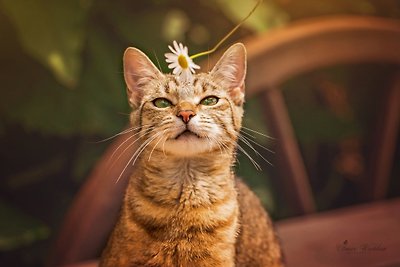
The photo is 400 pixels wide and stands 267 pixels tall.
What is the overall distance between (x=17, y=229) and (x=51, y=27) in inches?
26.3

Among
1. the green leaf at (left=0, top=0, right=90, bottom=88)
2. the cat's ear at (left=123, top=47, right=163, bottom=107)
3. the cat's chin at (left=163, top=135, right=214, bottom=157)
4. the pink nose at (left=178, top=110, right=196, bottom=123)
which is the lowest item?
the cat's chin at (left=163, top=135, right=214, bottom=157)

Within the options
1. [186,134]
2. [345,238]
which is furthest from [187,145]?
[345,238]

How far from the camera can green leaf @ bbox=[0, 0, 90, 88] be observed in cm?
149

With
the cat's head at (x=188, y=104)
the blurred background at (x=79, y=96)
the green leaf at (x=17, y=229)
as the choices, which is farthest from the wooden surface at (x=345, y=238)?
the green leaf at (x=17, y=229)

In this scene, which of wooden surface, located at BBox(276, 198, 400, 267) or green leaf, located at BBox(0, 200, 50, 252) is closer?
wooden surface, located at BBox(276, 198, 400, 267)

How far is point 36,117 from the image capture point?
163 cm

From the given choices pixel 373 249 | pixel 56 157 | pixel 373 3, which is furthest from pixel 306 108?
pixel 56 157

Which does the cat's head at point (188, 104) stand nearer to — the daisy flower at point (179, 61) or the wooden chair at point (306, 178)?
the daisy flower at point (179, 61)

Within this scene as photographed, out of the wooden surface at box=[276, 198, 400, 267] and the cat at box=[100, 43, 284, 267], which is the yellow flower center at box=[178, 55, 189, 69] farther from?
the wooden surface at box=[276, 198, 400, 267]

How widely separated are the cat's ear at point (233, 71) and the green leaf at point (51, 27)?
0.72 m

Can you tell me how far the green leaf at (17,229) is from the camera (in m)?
1.63

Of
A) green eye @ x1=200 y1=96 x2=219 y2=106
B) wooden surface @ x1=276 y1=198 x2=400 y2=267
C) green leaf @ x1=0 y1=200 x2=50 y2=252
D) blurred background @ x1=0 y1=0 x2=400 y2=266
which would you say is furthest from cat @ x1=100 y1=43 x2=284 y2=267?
green leaf @ x1=0 y1=200 x2=50 y2=252

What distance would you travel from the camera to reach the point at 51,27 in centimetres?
150

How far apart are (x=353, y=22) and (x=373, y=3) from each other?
11cm
